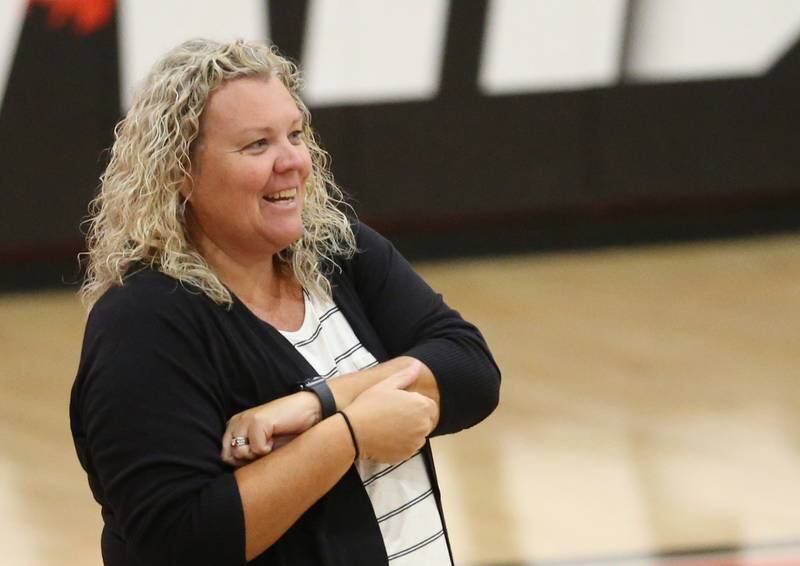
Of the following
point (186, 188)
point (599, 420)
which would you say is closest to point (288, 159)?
point (186, 188)

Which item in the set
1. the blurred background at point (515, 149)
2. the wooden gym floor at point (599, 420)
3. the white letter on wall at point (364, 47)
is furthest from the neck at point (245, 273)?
the white letter on wall at point (364, 47)

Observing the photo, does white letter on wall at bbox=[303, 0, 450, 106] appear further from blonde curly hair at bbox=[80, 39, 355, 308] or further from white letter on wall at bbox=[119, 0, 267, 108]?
blonde curly hair at bbox=[80, 39, 355, 308]

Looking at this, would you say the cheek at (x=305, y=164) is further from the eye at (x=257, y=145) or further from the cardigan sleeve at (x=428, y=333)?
the cardigan sleeve at (x=428, y=333)

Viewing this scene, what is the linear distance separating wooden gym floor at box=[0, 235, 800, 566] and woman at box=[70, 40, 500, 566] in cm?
188

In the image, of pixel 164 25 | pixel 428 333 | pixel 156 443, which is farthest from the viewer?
pixel 164 25

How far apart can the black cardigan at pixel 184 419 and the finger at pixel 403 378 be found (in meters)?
0.04

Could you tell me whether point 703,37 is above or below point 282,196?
above

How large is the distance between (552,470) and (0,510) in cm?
167

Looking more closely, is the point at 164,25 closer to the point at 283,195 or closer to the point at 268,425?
the point at 283,195

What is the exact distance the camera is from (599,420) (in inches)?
177

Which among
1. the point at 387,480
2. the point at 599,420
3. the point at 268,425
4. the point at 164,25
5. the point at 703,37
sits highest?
the point at 164,25

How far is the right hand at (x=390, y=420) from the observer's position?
1556 millimetres

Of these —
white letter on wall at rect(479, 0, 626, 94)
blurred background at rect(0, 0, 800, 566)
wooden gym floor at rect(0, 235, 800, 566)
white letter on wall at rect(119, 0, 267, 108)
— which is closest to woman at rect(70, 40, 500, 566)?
wooden gym floor at rect(0, 235, 800, 566)

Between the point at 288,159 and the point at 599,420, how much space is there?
3056 mm
